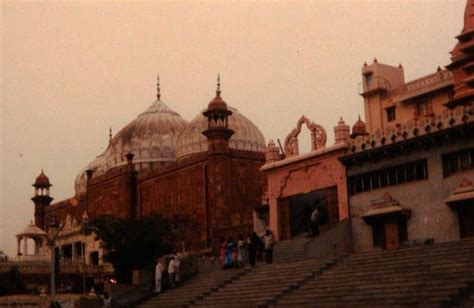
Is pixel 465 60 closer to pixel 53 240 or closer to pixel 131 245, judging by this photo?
pixel 131 245

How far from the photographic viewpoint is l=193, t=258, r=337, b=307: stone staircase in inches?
861

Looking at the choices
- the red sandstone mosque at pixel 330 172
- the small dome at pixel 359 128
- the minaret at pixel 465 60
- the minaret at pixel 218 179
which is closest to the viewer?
the red sandstone mosque at pixel 330 172

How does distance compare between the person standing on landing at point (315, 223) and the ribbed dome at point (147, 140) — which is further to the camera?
the ribbed dome at point (147, 140)

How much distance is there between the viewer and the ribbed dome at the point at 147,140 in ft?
168

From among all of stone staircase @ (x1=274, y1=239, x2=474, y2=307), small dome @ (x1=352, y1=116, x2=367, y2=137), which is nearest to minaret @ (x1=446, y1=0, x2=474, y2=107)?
small dome @ (x1=352, y1=116, x2=367, y2=137)

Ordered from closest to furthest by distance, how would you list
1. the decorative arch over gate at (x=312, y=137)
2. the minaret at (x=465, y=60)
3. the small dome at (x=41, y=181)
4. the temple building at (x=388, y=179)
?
the temple building at (x=388, y=179), the decorative arch over gate at (x=312, y=137), the minaret at (x=465, y=60), the small dome at (x=41, y=181)

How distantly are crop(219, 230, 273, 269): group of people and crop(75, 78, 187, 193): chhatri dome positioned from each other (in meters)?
23.4

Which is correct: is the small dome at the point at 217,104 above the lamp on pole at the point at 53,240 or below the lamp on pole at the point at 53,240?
above

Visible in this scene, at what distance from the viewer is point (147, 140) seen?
171 ft

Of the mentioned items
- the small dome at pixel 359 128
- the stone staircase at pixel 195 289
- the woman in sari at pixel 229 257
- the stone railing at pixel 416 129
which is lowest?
the stone staircase at pixel 195 289

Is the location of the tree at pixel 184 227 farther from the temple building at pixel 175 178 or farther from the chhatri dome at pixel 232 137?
the chhatri dome at pixel 232 137

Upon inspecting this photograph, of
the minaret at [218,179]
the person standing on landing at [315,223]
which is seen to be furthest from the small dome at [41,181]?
the person standing on landing at [315,223]

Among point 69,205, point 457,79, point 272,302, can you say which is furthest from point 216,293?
point 69,205

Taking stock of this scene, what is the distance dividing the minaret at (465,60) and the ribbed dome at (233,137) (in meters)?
16.7
